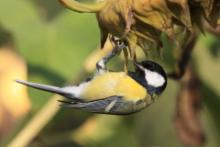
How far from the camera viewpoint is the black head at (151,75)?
1.58 m

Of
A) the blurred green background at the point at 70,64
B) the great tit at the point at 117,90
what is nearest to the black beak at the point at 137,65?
the great tit at the point at 117,90

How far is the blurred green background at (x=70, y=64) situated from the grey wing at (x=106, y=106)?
54 cm

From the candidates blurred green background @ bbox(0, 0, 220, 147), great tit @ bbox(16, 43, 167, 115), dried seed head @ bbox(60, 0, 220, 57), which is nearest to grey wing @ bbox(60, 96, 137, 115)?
great tit @ bbox(16, 43, 167, 115)

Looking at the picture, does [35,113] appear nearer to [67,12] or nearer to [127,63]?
[67,12]

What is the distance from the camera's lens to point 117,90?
160 centimetres

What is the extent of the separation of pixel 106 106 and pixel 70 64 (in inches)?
26.8

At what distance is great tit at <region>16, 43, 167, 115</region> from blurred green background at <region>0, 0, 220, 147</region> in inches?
18.9

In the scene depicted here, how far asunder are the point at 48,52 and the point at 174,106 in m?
0.38

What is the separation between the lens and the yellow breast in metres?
1.56

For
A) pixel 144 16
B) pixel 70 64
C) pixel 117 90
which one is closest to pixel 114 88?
pixel 117 90

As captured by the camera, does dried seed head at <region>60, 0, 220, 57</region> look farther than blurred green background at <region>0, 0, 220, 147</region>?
No

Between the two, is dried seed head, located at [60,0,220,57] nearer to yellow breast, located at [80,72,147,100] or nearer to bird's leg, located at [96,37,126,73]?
bird's leg, located at [96,37,126,73]

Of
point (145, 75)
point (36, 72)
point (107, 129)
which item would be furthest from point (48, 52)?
point (145, 75)

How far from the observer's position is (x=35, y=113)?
2.06 meters
